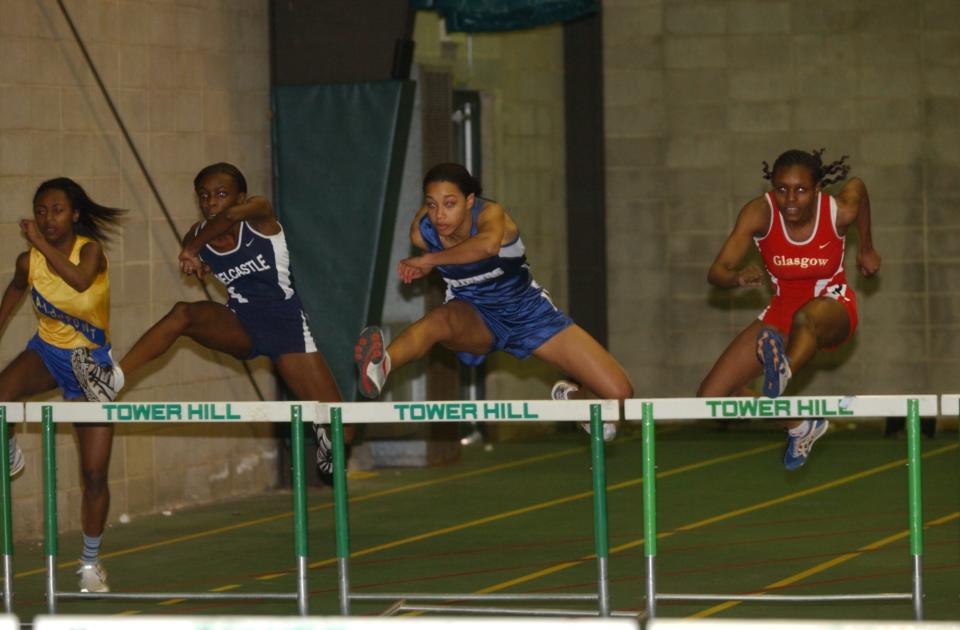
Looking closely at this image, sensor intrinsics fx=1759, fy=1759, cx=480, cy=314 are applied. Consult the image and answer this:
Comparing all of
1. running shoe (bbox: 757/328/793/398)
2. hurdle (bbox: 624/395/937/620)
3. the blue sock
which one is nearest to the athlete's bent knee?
the blue sock

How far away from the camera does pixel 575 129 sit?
1762 cm

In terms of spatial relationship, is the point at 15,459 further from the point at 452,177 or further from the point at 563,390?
the point at 563,390

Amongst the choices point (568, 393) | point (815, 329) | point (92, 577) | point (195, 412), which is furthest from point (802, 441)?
point (92, 577)

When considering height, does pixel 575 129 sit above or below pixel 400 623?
above

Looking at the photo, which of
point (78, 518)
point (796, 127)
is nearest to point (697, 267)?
point (796, 127)

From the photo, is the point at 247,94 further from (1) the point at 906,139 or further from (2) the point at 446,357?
(1) the point at 906,139

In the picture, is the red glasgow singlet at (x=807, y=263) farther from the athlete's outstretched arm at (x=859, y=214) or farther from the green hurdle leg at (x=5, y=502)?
the green hurdle leg at (x=5, y=502)

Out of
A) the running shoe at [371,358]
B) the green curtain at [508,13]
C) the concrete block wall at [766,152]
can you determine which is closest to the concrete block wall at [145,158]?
the green curtain at [508,13]

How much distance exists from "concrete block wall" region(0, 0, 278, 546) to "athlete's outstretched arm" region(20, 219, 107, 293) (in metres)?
2.50

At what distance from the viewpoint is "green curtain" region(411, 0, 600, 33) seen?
1473 cm

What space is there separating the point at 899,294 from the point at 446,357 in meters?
4.76

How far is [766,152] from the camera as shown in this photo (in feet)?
56.2

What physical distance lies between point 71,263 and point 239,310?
92 cm

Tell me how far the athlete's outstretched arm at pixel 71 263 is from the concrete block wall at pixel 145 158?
2.50 m
